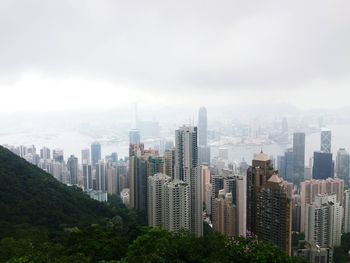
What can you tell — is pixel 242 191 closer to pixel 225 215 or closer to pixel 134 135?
pixel 225 215

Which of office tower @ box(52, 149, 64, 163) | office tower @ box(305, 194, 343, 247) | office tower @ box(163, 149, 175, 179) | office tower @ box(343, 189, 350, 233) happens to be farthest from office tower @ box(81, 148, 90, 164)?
office tower @ box(305, 194, 343, 247)

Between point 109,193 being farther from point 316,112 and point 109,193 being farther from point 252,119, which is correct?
point 316,112

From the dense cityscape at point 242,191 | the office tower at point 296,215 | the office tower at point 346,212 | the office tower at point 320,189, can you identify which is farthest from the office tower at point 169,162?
the office tower at point 346,212

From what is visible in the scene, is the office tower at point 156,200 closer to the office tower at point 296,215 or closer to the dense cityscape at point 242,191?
the dense cityscape at point 242,191

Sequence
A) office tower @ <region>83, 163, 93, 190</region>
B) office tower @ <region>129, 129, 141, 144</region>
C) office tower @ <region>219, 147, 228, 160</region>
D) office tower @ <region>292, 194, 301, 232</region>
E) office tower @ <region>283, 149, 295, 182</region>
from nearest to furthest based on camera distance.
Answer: office tower @ <region>292, 194, 301, 232</region> < office tower @ <region>283, 149, 295, 182</region> < office tower @ <region>219, 147, 228, 160</region> < office tower @ <region>83, 163, 93, 190</region> < office tower @ <region>129, 129, 141, 144</region>

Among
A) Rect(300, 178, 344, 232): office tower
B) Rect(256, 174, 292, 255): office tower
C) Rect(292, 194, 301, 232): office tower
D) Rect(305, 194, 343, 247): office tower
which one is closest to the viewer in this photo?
Rect(256, 174, 292, 255): office tower

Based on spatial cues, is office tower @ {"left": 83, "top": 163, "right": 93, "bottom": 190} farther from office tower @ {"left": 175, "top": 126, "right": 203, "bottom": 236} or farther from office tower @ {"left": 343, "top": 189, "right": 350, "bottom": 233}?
office tower @ {"left": 343, "top": 189, "right": 350, "bottom": 233}

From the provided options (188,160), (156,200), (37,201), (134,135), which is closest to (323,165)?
(188,160)
